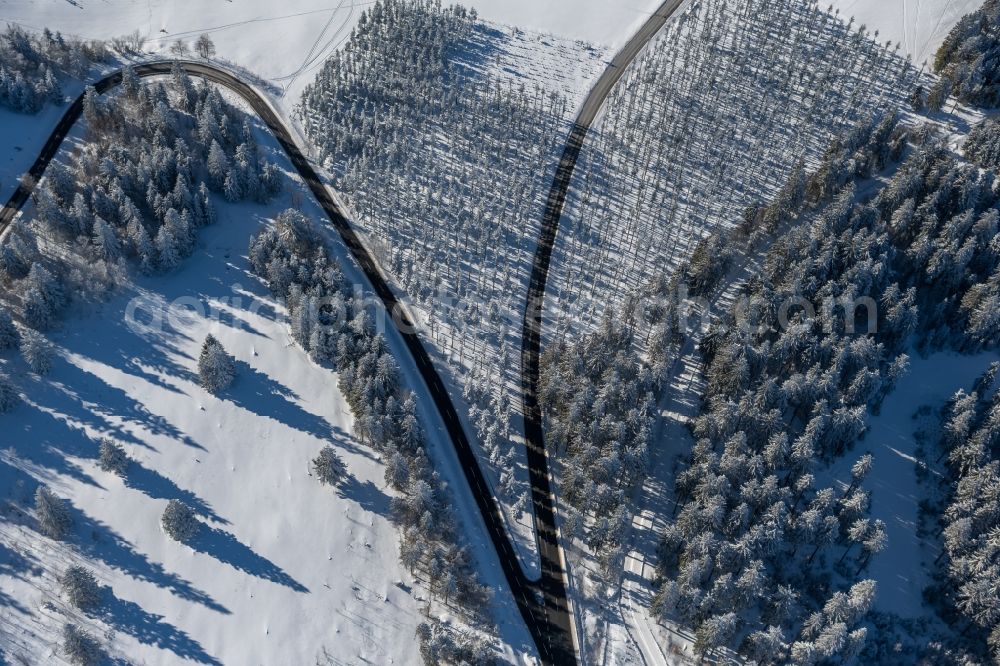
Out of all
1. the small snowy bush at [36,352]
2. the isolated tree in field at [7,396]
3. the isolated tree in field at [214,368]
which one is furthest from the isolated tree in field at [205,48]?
the isolated tree in field at [7,396]

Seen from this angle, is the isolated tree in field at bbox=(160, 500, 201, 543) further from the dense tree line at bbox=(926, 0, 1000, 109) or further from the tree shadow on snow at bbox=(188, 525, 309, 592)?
the dense tree line at bbox=(926, 0, 1000, 109)

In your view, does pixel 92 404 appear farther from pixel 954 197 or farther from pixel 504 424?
pixel 954 197

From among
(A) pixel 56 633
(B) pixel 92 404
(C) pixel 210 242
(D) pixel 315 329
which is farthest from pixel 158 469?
(C) pixel 210 242

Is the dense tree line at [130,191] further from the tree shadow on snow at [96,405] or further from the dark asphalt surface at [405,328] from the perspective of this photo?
the tree shadow on snow at [96,405]

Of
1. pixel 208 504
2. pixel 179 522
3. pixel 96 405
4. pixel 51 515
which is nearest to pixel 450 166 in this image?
pixel 96 405

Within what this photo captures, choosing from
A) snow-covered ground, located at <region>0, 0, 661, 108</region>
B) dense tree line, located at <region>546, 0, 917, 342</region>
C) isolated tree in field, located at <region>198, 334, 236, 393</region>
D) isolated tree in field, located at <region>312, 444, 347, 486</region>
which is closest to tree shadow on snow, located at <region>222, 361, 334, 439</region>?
isolated tree in field, located at <region>198, 334, 236, 393</region>

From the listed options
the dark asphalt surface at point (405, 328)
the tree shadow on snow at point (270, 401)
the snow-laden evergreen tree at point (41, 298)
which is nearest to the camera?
the dark asphalt surface at point (405, 328)

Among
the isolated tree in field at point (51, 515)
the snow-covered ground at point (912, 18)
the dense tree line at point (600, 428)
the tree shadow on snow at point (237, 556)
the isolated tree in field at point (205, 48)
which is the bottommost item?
the isolated tree in field at point (51, 515)
